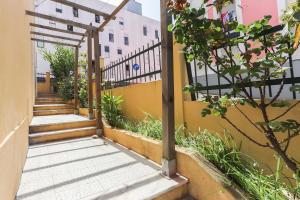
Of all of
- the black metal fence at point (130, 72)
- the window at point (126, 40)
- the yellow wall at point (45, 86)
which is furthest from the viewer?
the window at point (126, 40)

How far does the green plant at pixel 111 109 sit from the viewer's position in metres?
5.12

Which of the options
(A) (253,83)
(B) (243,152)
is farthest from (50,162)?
(A) (253,83)

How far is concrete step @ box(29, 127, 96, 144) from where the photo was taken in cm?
466

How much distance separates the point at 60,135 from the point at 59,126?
0.37m

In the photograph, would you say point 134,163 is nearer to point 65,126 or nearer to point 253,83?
point 253,83

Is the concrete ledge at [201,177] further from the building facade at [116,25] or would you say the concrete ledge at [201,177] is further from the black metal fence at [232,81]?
the building facade at [116,25]

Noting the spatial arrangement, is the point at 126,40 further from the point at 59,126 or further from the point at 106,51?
the point at 59,126

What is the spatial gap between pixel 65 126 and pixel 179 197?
366 cm

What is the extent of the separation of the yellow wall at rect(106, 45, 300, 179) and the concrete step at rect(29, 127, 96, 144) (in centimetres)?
98

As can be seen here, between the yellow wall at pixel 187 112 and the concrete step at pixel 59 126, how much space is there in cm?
96

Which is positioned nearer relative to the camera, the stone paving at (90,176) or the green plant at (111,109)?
the stone paving at (90,176)

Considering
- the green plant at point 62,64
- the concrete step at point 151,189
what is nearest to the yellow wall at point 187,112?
the concrete step at point 151,189

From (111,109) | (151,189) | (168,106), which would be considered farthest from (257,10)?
(151,189)

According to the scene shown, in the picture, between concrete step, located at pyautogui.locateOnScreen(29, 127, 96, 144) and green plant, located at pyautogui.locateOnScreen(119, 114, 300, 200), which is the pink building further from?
green plant, located at pyautogui.locateOnScreen(119, 114, 300, 200)
